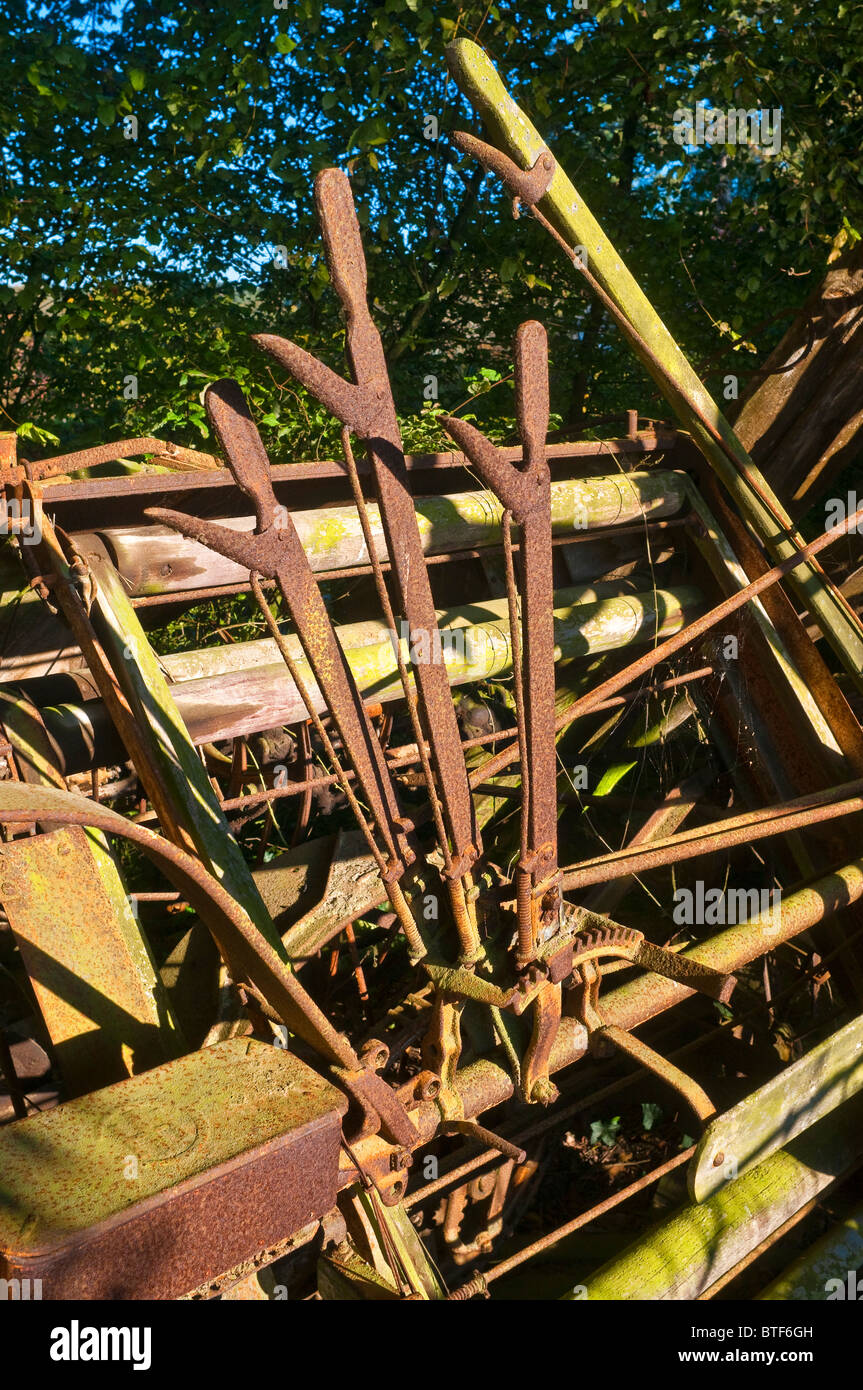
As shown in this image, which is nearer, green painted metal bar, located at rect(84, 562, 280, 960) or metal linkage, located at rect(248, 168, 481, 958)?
metal linkage, located at rect(248, 168, 481, 958)

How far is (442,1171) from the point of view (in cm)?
374

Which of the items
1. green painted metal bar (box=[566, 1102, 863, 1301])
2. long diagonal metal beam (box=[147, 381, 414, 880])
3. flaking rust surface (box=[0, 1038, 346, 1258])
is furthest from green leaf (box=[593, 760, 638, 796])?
flaking rust surface (box=[0, 1038, 346, 1258])

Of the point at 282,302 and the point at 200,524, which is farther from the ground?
the point at 282,302

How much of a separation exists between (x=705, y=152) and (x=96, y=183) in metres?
4.38

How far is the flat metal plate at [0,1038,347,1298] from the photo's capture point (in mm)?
1719

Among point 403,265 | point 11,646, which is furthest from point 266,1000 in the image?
point 403,265

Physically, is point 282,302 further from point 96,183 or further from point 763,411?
point 763,411

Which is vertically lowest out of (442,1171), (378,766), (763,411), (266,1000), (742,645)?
(442,1171)

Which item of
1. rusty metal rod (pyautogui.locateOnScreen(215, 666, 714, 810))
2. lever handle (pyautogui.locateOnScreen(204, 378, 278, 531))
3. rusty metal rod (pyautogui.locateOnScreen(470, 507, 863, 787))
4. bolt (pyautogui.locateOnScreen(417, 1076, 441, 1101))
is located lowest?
bolt (pyautogui.locateOnScreen(417, 1076, 441, 1101))
